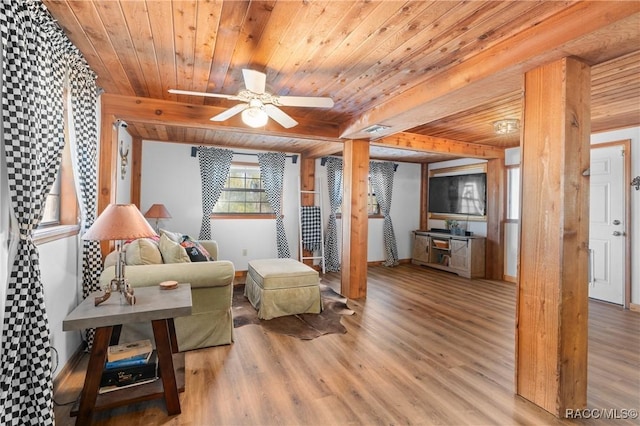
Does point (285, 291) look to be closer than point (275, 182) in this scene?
Yes

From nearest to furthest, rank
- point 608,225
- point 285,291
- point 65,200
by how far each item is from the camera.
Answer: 1. point 65,200
2. point 285,291
3. point 608,225

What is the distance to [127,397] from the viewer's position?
182 cm

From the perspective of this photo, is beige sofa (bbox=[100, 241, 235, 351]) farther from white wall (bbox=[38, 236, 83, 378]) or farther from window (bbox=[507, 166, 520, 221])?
window (bbox=[507, 166, 520, 221])

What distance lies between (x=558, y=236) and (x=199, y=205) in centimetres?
482

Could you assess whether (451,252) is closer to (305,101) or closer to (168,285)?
(305,101)

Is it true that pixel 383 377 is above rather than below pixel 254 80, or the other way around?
below

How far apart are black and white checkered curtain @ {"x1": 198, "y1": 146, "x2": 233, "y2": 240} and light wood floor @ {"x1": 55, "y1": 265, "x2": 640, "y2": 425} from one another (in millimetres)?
2551

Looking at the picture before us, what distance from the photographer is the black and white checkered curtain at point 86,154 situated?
2.23m

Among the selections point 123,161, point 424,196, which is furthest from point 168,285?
point 424,196

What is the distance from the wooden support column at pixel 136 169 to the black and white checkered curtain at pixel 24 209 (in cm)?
345

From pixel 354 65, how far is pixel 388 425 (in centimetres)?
238

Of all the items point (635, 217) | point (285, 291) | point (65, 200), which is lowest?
point (285, 291)

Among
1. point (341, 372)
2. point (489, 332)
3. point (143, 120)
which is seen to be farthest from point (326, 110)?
point (489, 332)

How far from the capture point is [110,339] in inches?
74.0
